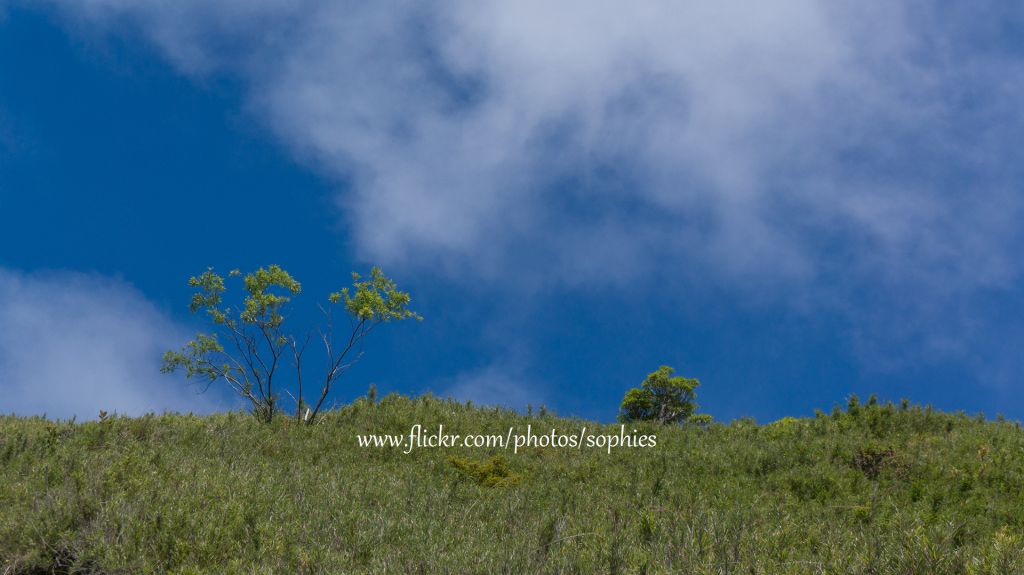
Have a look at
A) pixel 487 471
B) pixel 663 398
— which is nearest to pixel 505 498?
pixel 487 471

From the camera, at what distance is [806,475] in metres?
14.3

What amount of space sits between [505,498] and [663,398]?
2397 centimetres

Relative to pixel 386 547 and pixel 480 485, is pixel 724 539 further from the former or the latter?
pixel 480 485

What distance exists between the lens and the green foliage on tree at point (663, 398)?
1329 inches

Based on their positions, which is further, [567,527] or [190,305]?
[190,305]

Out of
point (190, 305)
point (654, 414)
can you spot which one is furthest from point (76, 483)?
point (654, 414)

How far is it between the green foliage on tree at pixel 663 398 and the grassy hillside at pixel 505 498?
13473mm

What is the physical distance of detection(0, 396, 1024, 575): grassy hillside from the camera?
21.5ft

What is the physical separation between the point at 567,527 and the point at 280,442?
391 inches

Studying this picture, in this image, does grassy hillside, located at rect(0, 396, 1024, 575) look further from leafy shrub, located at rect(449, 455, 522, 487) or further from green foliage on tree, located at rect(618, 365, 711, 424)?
green foliage on tree, located at rect(618, 365, 711, 424)

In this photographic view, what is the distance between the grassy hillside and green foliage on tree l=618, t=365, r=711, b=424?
13.5 metres

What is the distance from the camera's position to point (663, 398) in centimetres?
3409

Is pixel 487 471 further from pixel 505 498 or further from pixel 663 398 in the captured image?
pixel 663 398

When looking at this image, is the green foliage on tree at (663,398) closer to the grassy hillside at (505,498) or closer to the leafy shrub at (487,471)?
the grassy hillside at (505,498)
